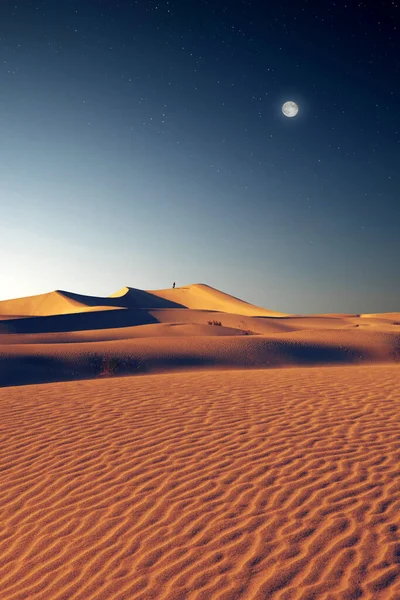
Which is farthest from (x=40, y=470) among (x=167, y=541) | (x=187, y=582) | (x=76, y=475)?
(x=187, y=582)

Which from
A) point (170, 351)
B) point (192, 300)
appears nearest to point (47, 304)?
point (192, 300)

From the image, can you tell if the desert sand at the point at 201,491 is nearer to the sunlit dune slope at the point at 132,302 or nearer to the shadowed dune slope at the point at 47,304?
the sunlit dune slope at the point at 132,302

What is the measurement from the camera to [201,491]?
447cm

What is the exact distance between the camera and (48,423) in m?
7.36

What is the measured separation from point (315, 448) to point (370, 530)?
6.62 feet

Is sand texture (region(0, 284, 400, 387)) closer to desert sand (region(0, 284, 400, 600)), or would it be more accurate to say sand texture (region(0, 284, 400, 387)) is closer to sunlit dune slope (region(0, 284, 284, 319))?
desert sand (region(0, 284, 400, 600))

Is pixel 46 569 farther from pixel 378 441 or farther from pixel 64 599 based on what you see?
pixel 378 441

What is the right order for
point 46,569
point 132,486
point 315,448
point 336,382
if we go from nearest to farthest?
point 46,569 → point 132,486 → point 315,448 → point 336,382

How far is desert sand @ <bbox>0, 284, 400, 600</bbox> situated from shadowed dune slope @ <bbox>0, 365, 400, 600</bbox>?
15mm

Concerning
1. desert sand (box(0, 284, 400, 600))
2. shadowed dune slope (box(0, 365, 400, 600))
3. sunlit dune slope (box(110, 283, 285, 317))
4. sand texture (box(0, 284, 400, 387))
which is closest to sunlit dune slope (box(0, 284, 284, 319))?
sunlit dune slope (box(110, 283, 285, 317))

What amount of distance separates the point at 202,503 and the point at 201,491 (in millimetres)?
262

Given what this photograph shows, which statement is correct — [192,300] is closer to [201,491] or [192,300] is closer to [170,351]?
[170,351]

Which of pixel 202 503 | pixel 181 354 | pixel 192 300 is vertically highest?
pixel 192 300

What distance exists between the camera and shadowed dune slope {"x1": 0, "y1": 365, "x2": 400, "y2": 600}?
3.14m
